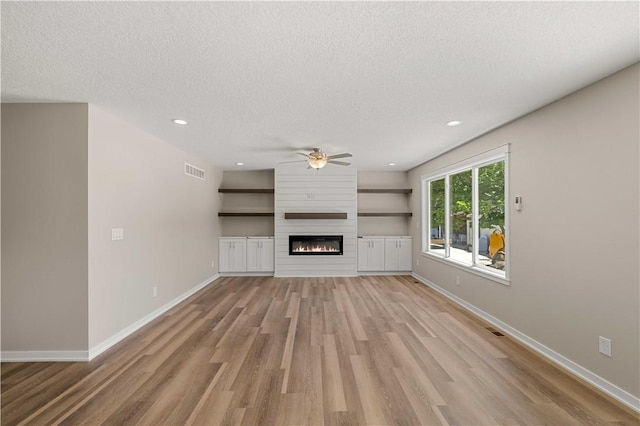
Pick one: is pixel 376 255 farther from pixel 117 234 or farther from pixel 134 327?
pixel 117 234

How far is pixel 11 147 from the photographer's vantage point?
252 cm

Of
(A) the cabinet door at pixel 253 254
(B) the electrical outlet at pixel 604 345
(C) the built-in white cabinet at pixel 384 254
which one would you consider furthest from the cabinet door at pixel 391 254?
(B) the electrical outlet at pixel 604 345

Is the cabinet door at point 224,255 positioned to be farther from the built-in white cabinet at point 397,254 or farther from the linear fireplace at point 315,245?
the built-in white cabinet at point 397,254

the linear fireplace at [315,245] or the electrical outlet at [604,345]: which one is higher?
the linear fireplace at [315,245]

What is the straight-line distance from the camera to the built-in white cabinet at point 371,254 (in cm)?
621

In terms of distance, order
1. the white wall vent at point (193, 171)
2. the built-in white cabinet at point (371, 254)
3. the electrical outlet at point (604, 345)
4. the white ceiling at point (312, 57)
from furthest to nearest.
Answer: the built-in white cabinet at point (371, 254) → the white wall vent at point (193, 171) → the electrical outlet at point (604, 345) → the white ceiling at point (312, 57)

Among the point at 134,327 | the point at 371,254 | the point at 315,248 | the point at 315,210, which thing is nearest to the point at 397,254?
the point at 371,254

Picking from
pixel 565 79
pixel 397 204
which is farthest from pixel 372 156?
pixel 565 79

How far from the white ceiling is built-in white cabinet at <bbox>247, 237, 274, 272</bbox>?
11.6 ft

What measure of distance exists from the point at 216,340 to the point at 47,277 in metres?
1.74

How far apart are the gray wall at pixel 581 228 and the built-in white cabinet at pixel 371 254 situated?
311cm

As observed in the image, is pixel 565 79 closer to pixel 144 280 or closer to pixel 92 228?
pixel 92 228

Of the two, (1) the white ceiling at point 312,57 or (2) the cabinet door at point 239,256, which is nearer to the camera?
(1) the white ceiling at point 312,57

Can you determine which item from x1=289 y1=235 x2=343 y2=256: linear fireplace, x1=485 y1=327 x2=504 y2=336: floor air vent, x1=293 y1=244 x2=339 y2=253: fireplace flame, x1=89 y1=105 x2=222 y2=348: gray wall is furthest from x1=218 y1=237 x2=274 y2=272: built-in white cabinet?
x1=485 y1=327 x2=504 y2=336: floor air vent
